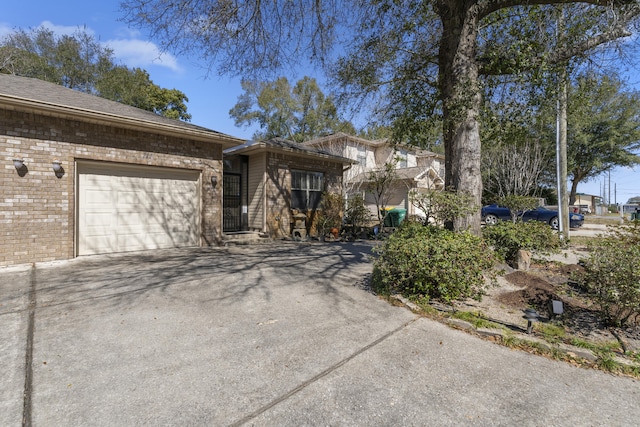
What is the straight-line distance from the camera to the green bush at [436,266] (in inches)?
159

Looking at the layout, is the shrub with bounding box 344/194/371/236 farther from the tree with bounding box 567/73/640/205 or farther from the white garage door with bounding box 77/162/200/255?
the tree with bounding box 567/73/640/205

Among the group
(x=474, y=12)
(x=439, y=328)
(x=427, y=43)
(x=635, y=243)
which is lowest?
(x=439, y=328)

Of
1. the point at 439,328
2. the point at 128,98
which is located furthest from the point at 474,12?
the point at 128,98

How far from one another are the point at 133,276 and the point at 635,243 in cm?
731

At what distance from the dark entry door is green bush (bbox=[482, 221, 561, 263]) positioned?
8.17 meters

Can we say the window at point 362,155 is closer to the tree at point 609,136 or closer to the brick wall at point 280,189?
the brick wall at point 280,189

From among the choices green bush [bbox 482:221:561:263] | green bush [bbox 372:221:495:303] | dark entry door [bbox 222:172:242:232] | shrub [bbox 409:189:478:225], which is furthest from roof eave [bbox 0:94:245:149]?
green bush [bbox 482:221:561:263]

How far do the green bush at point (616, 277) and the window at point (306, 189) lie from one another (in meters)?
8.94

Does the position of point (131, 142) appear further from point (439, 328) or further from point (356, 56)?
point (439, 328)

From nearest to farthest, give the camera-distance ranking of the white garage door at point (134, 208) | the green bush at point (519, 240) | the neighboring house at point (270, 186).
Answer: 1. the green bush at point (519, 240)
2. the white garage door at point (134, 208)
3. the neighboring house at point (270, 186)

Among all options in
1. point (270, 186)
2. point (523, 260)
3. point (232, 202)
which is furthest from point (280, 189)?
point (523, 260)

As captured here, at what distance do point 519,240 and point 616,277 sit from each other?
128 inches

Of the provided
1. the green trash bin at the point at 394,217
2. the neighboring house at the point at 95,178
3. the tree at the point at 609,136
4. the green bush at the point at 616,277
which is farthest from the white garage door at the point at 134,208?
the tree at the point at 609,136

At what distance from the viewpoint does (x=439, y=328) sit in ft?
11.3
